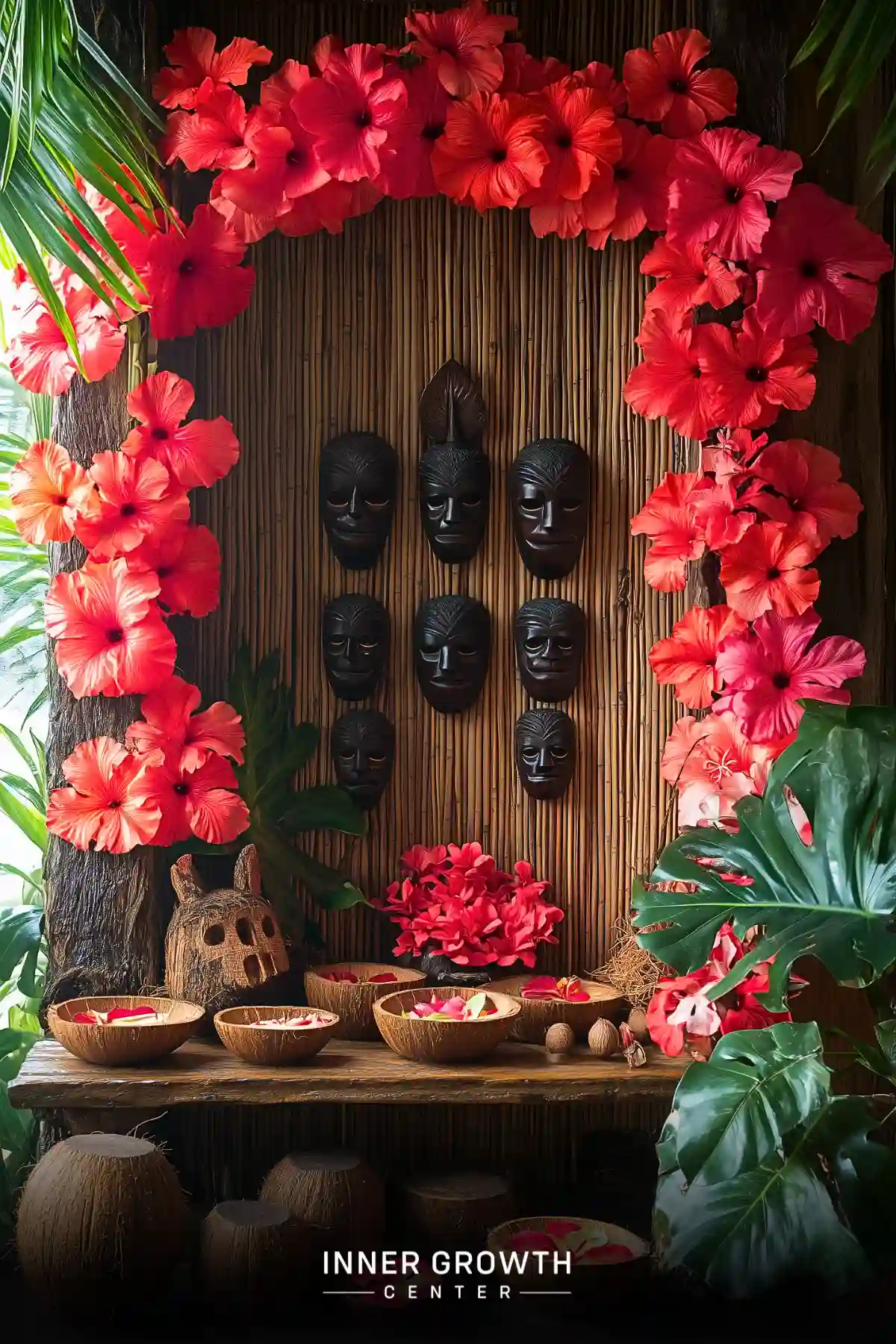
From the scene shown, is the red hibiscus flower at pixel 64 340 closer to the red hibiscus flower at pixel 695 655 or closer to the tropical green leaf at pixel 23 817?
the tropical green leaf at pixel 23 817

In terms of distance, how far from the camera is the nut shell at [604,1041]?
92.3 inches

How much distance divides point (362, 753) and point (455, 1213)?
3.12 feet

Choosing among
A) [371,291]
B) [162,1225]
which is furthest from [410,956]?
[371,291]

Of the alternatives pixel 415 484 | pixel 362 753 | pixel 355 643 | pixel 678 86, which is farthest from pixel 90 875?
pixel 678 86

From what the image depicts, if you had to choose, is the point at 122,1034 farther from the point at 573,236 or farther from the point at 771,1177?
the point at 573,236

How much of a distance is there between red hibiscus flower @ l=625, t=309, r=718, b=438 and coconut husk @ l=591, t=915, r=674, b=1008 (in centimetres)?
107

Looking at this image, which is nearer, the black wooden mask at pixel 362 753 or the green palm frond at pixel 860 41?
the green palm frond at pixel 860 41

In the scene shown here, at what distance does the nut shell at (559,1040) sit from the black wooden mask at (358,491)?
1.10m

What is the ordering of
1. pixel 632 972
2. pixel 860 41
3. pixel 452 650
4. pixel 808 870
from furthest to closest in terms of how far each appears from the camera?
pixel 452 650, pixel 632 972, pixel 860 41, pixel 808 870

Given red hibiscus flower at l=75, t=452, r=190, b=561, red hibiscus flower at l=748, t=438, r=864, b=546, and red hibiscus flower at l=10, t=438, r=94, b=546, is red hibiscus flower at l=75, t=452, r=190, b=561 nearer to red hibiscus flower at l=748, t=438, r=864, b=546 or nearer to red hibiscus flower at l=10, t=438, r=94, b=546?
red hibiscus flower at l=10, t=438, r=94, b=546

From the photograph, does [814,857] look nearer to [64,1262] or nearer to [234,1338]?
[234,1338]

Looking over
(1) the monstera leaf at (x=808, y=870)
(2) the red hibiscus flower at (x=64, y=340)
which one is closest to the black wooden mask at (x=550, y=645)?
(1) the monstera leaf at (x=808, y=870)

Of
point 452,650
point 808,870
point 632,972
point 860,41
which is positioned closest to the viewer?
point 808,870

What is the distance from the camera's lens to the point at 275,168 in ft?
8.10
